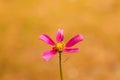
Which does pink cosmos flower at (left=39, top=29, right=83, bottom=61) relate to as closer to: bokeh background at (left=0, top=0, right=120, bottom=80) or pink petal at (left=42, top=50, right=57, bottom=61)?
pink petal at (left=42, top=50, right=57, bottom=61)

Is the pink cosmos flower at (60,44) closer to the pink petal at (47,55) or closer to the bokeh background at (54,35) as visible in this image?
the pink petal at (47,55)

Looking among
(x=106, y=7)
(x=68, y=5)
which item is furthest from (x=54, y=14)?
(x=106, y=7)

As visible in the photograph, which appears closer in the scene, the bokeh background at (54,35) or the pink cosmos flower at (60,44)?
the pink cosmos flower at (60,44)

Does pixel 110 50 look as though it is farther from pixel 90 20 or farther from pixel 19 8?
pixel 19 8

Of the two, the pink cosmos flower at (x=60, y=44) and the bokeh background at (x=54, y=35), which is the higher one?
the bokeh background at (x=54, y=35)

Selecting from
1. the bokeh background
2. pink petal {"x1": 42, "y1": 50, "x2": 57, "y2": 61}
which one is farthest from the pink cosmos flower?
the bokeh background

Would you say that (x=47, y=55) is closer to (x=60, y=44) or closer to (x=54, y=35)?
(x=60, y=44)

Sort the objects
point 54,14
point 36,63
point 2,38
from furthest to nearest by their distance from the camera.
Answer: point 54,14 → point 2,38 → point 36,63

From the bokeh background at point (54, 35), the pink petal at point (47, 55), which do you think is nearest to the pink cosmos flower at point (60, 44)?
the pink petal at point (47, 55)
